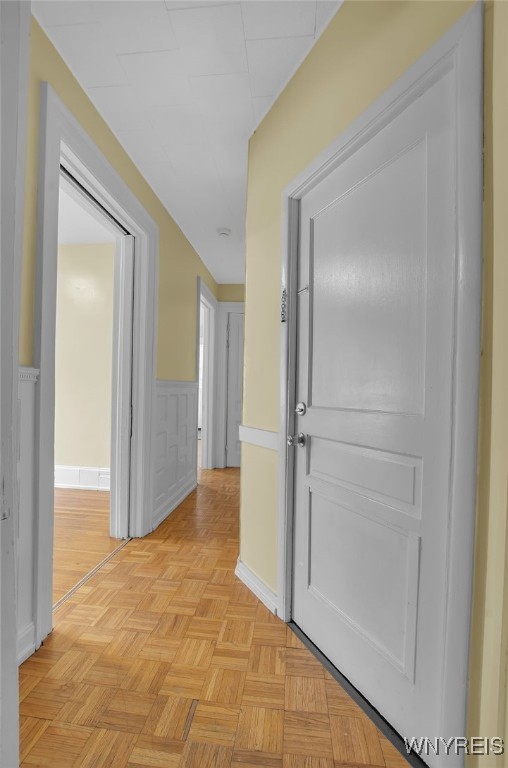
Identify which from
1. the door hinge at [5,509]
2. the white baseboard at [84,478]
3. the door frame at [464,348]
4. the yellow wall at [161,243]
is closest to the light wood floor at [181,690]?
the door frame at [464,348]

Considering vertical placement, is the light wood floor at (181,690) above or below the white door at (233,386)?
below

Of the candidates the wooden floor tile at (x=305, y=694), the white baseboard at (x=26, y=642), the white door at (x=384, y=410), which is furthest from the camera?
the white baseboard at (x=26, y=642)

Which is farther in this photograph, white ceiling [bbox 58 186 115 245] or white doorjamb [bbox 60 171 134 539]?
white ceiling [bbox 58 186 115 245]

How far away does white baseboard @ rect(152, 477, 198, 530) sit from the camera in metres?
3.07

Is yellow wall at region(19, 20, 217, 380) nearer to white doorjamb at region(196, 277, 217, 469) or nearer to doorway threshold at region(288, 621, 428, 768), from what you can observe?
white doorjamb at region(196, 277, 217, 469)

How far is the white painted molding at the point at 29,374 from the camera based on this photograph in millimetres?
1512

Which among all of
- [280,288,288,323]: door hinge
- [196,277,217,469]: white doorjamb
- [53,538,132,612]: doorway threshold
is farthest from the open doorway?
[280,288,288,323]: door hinge

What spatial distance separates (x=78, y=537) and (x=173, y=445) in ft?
3.35

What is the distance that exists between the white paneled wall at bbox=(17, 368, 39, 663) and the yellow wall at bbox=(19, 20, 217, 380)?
0.41 feet

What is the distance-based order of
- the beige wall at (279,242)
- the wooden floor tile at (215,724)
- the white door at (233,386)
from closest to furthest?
the beige wall at (279,242)
the wooden floor tile at (215,724)
the white door at (233,386)

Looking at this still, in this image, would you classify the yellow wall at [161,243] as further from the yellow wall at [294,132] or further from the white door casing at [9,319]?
the white door casing at [9,319]

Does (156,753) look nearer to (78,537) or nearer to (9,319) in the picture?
(9,319)

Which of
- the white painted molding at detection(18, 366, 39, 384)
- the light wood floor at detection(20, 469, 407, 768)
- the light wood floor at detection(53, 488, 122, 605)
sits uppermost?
the white painted molding at detection(18, 366, 39, 384)

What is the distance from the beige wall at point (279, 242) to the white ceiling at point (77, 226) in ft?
5.41
